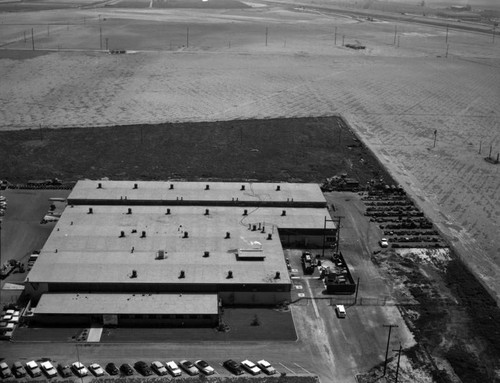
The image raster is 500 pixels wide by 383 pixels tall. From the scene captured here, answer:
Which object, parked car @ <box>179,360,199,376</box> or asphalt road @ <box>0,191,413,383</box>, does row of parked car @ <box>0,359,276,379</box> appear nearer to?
parked car @ <box>179,360,199,376</box>

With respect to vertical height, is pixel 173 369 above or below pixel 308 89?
below

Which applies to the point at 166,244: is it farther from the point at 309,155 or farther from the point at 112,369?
the point at 309,155

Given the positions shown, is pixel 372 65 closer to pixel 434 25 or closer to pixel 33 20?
pixel 434 25

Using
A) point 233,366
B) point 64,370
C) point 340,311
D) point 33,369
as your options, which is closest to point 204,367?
point 233,366

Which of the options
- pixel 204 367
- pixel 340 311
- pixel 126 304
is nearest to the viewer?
pixel 204 367

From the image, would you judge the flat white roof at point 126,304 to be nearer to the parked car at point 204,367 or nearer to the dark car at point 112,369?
the parked car at point 204,367

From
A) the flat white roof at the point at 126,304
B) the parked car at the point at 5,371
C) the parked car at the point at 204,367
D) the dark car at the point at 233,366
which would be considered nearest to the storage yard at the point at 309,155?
the dark car at the point at 233,366

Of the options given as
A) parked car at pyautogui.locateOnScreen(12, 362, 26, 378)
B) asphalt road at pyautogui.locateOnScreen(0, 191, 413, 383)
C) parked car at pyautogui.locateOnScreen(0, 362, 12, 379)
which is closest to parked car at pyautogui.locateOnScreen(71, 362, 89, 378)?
asphalt road at pyautogui.locateOnScreen(0, 191, 413, 383)
